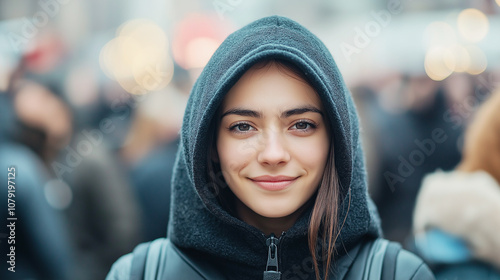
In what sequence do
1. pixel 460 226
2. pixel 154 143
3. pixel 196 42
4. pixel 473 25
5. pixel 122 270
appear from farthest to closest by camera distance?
pixel 473 25
pixel 196 42
pixel 154 143
pixel 460 226
pixel 122 270

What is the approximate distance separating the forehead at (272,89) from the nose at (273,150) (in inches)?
3.5

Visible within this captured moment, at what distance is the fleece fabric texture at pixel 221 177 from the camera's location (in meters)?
1.63

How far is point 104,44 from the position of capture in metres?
6.70

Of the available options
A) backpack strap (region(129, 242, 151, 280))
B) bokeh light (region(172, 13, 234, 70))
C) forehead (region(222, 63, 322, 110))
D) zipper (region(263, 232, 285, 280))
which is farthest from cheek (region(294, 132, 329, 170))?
bokeh light (region(172, 13, 234, 70))

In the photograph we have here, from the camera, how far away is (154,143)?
360 centimetres

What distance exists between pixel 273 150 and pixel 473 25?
5.27 m

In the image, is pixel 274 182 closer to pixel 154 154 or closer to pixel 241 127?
pixel 241 127

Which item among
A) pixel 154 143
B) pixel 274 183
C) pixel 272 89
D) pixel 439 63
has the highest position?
pixel 439 63

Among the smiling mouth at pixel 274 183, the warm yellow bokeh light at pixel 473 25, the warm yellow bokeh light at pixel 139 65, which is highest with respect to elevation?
the warm yellow bokeh light at pixel 473 25

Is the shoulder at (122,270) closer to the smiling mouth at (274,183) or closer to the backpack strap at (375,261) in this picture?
the smiling mouth at (274,183)

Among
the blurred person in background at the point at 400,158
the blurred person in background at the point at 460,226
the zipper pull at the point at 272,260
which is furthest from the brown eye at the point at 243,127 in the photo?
the blurred person in background at the point at 400,158

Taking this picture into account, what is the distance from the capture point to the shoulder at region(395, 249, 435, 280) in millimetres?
1703

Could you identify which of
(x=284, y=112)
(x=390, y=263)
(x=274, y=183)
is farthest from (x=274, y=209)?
(x=390, y=263)

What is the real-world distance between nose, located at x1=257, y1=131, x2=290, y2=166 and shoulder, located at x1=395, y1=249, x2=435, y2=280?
495 millimetres
